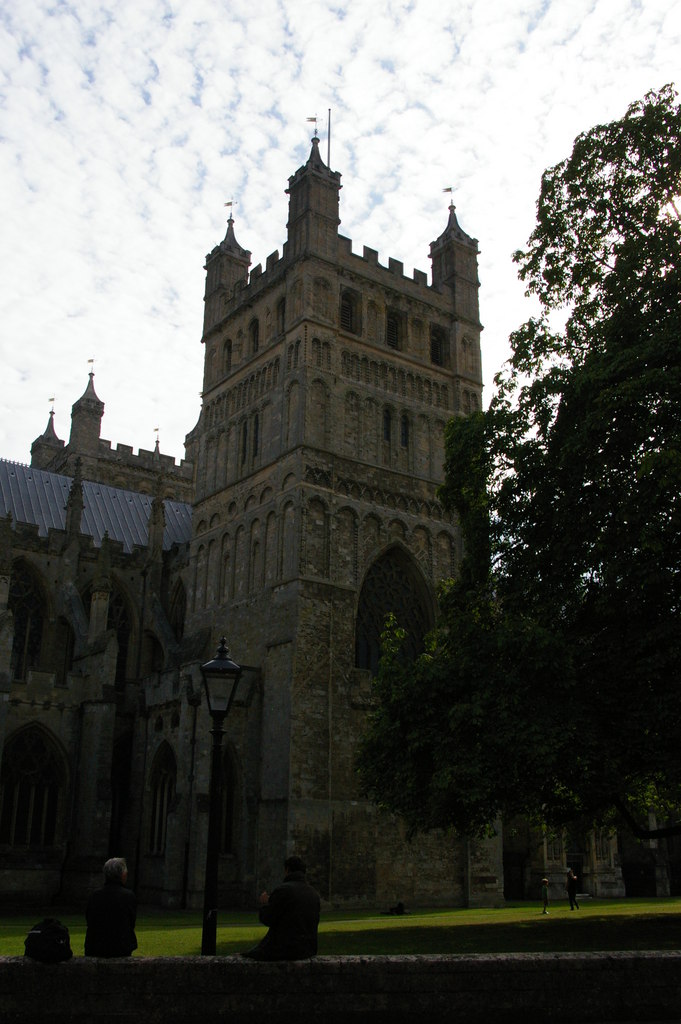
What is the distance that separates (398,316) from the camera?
35.8 metres

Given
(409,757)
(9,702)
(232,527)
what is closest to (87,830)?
(9,702)

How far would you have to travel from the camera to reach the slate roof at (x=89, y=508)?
42062 mm

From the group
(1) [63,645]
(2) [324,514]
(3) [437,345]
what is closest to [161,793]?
(1) [63,645]

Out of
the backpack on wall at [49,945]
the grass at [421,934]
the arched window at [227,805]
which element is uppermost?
the arched window at [227,805]

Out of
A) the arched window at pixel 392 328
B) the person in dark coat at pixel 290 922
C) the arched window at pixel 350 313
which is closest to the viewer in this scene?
the person in dark coat at pixel 290 922

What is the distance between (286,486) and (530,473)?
45.4 ft

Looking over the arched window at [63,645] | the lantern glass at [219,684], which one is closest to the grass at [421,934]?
the lantern glass at [219,684]

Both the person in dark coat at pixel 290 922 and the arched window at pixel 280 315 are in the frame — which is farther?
the arched window at pixel 280 315

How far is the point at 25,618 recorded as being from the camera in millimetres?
36469

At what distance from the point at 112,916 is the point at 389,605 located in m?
Result: 24.7

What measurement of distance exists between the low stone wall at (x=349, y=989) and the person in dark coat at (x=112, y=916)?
138 millimetres

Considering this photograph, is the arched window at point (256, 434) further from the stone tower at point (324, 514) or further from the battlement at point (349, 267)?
the battlement at point (349, 267)

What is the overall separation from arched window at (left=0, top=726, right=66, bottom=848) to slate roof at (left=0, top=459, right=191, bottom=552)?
1159cm

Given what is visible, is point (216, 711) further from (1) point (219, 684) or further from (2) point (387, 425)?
(2) point (387, 425)
